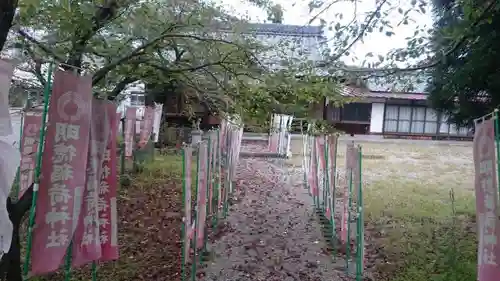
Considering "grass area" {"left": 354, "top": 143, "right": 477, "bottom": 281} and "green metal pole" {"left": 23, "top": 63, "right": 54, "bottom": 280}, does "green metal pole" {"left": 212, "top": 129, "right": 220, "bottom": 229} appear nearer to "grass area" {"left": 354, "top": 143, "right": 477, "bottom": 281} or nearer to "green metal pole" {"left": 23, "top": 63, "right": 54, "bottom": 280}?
"grass area" {"left": 354, "top": 143, "right": 477, "bottom": 281}

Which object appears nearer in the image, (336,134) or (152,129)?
(336,134)

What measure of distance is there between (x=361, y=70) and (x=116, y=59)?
284cm

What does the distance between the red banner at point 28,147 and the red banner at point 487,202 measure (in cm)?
525

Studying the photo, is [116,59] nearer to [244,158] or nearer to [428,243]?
[428,243]

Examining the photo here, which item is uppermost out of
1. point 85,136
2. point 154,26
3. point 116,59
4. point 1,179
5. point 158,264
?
point 154,26

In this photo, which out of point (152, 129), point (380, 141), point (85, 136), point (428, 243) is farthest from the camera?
point (380, 141)

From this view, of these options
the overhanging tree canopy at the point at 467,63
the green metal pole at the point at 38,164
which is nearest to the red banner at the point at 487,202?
the overhanging tree canopy at the point at 467,63

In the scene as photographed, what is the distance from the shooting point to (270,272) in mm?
4953

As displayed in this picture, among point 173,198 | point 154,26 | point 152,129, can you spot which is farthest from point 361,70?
point 152,129

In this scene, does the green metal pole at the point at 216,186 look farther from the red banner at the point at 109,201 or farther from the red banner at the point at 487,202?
the red banner at the point at 487,202

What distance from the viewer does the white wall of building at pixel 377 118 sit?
72.0ft

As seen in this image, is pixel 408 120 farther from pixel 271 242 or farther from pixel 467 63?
pixel 271 242

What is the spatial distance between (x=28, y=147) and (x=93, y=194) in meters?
2.96

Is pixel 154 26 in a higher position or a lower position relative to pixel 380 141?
higher
